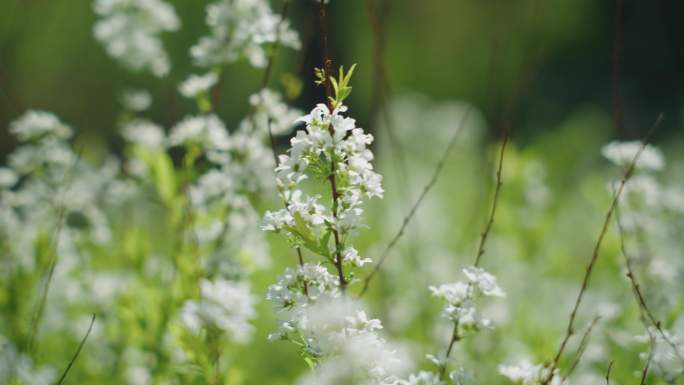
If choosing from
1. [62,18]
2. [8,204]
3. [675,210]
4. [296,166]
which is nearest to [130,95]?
[8,204]

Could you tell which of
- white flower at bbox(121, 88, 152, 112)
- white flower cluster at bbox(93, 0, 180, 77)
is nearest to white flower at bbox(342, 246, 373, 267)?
white flower cluster at bbox(93, 0, 180, 77)

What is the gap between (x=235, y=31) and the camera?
2816mm

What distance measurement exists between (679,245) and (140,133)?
3085 millimetres

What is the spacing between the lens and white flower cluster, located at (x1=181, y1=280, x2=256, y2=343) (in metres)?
2.18

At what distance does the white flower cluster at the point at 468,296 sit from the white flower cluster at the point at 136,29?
1945 millimetres

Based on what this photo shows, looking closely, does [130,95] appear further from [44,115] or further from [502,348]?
[502,348]

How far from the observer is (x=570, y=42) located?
18.6 meters

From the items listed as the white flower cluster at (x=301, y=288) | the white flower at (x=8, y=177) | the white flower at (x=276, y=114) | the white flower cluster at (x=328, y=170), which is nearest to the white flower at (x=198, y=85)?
the white flower at (x=276, y=114)

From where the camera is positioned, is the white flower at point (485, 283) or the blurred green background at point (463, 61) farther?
the blurred green background at point (463, 61)

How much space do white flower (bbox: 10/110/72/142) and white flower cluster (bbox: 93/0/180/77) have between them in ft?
1.38

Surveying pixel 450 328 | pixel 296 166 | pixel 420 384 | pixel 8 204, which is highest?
pixel 8 204

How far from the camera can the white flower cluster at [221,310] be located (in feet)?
7.14

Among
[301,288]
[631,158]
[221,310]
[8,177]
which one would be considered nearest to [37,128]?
[8,177]

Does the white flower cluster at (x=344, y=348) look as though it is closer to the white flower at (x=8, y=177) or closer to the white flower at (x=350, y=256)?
the white flower at (x=350, y=256)
